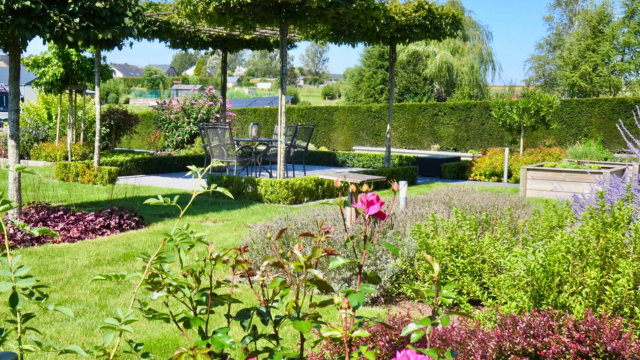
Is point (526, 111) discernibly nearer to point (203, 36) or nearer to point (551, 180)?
point (551, 180)

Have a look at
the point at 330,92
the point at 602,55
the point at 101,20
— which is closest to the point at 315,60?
the point at 330,92

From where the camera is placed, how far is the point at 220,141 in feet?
29.7

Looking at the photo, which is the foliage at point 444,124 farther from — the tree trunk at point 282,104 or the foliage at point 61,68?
the foliage at point 61,68

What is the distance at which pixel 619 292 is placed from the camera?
2.46 meters

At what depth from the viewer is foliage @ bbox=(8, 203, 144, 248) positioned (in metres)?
5.18

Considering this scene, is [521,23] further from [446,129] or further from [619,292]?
[619,292]

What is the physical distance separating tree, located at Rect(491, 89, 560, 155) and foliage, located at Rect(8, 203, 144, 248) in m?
8.48

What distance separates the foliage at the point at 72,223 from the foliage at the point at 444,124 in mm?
11723

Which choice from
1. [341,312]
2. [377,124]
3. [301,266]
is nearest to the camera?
[341,312]

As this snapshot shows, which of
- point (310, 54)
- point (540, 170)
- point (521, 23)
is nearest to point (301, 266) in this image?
point (540, 170)

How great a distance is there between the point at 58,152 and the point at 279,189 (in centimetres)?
689

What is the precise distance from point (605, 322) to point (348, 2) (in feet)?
20.6

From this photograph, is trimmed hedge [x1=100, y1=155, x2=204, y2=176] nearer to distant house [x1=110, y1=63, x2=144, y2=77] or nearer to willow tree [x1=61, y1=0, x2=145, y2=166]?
willow tree [x1=61, y1=0, x2=145, y2=166]

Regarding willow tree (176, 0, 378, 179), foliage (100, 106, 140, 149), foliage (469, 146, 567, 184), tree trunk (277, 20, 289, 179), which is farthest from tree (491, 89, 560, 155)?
foliage (100, 106, 140, 149)
